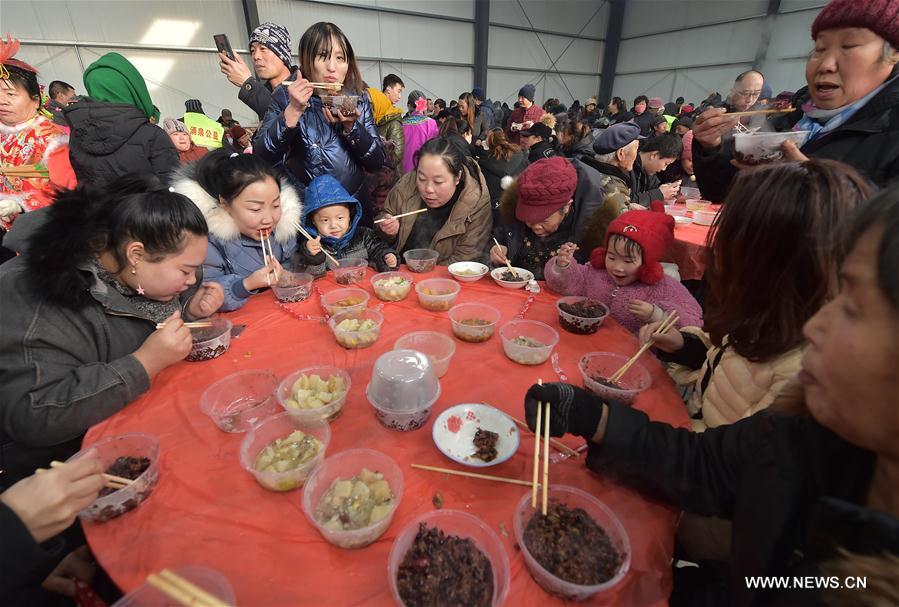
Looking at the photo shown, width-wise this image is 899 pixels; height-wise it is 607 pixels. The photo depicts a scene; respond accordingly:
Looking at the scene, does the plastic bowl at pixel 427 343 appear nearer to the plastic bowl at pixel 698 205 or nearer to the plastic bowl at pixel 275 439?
the plastic bowl at pixel 275 439

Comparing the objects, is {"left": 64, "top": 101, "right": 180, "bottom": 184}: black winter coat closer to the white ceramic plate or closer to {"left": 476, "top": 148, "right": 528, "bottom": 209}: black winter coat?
{"left": 476, "top": 148, "right": 528, "bottom": 209}: black winter coat

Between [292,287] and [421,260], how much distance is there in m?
0.91

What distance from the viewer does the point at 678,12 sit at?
17.8 meters

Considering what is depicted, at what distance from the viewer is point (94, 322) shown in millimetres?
1648

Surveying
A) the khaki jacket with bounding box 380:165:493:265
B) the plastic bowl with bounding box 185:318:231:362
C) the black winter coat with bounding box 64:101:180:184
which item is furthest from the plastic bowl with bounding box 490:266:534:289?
the black winter coat with bounding box 64:101:180:184

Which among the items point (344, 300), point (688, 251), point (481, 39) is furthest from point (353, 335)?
point (481, 39)

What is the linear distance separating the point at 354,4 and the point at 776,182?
16.3m

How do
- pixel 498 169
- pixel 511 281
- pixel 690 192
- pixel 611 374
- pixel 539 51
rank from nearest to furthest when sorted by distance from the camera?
pixel 611 374
pixel 511 281
pixel 498 169
pixel 690 192
pixel 539 51

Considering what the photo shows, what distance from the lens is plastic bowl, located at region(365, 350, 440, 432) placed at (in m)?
1.42

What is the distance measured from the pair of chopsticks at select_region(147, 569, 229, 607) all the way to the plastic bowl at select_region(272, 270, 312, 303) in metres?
1.66

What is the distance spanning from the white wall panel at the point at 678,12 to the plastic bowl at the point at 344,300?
21.4 meters

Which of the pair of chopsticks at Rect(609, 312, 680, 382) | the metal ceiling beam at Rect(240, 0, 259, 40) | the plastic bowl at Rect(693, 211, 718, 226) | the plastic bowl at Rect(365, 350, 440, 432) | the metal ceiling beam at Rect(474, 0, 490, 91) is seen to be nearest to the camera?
the plastic bowl at Rect(365, 350, 440, 432)

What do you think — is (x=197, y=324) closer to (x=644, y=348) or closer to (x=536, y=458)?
(x=536, y=458)

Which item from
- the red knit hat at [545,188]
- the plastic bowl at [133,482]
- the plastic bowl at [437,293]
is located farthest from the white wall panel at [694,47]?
the plastic bowl at [133,482]
